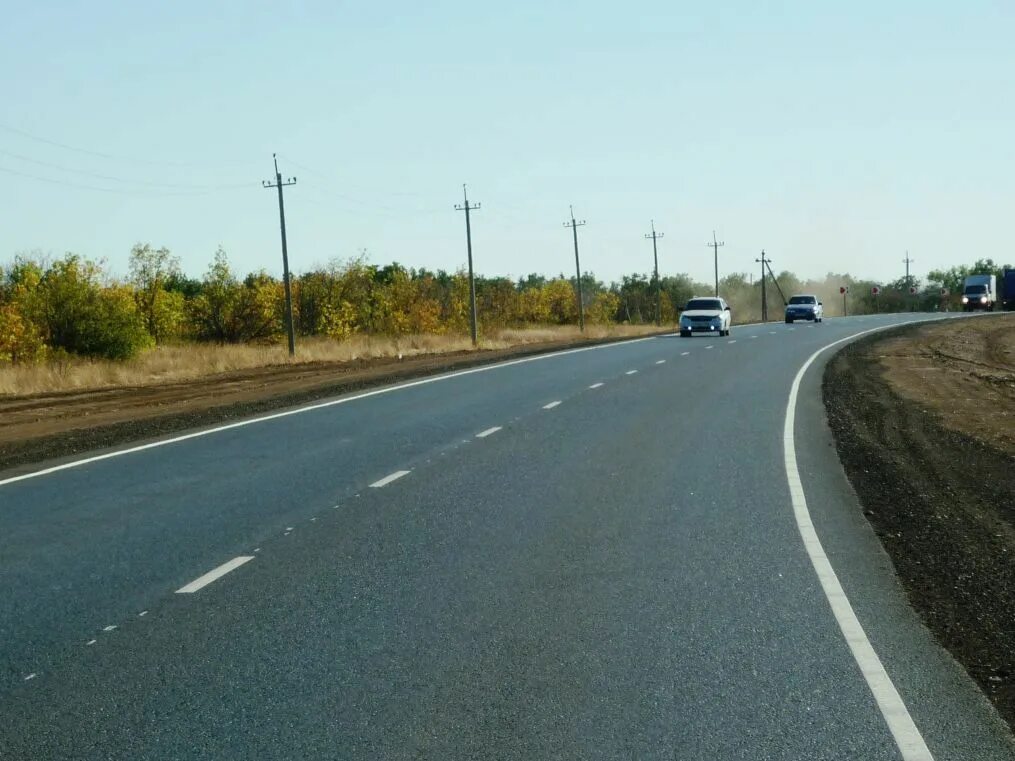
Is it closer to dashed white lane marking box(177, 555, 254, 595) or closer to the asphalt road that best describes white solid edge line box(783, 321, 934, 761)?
the asphalt road

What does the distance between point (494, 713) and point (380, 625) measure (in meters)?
1.73

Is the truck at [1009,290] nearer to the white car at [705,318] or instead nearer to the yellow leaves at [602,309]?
the white car at [705,318]

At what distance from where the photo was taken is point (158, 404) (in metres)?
25.9

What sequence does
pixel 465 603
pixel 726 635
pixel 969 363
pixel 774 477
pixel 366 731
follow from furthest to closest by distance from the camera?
pixel 969 363
pixel 774 477
pixel 465 603
pixel 726 635
pixel 366 731

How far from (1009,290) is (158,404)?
81.0 m

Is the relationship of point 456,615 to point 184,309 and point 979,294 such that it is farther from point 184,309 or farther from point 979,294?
point 979,294

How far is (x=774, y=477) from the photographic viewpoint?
1332cm

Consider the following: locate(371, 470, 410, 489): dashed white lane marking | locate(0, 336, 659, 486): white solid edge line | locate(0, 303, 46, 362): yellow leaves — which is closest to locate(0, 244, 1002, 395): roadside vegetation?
locate(0, 303, 46, 362): yellow leaves

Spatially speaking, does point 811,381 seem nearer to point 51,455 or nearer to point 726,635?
point 51,455

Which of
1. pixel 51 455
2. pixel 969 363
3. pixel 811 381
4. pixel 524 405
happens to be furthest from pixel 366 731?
pixel 969 363

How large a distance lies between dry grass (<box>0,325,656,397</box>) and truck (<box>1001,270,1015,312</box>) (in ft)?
152

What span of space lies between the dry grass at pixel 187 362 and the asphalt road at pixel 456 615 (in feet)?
56.4

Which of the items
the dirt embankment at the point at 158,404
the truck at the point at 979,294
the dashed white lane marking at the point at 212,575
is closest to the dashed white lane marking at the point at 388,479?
the dashed white lane marking at the point at 212,575

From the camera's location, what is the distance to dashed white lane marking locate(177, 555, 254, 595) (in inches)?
320
